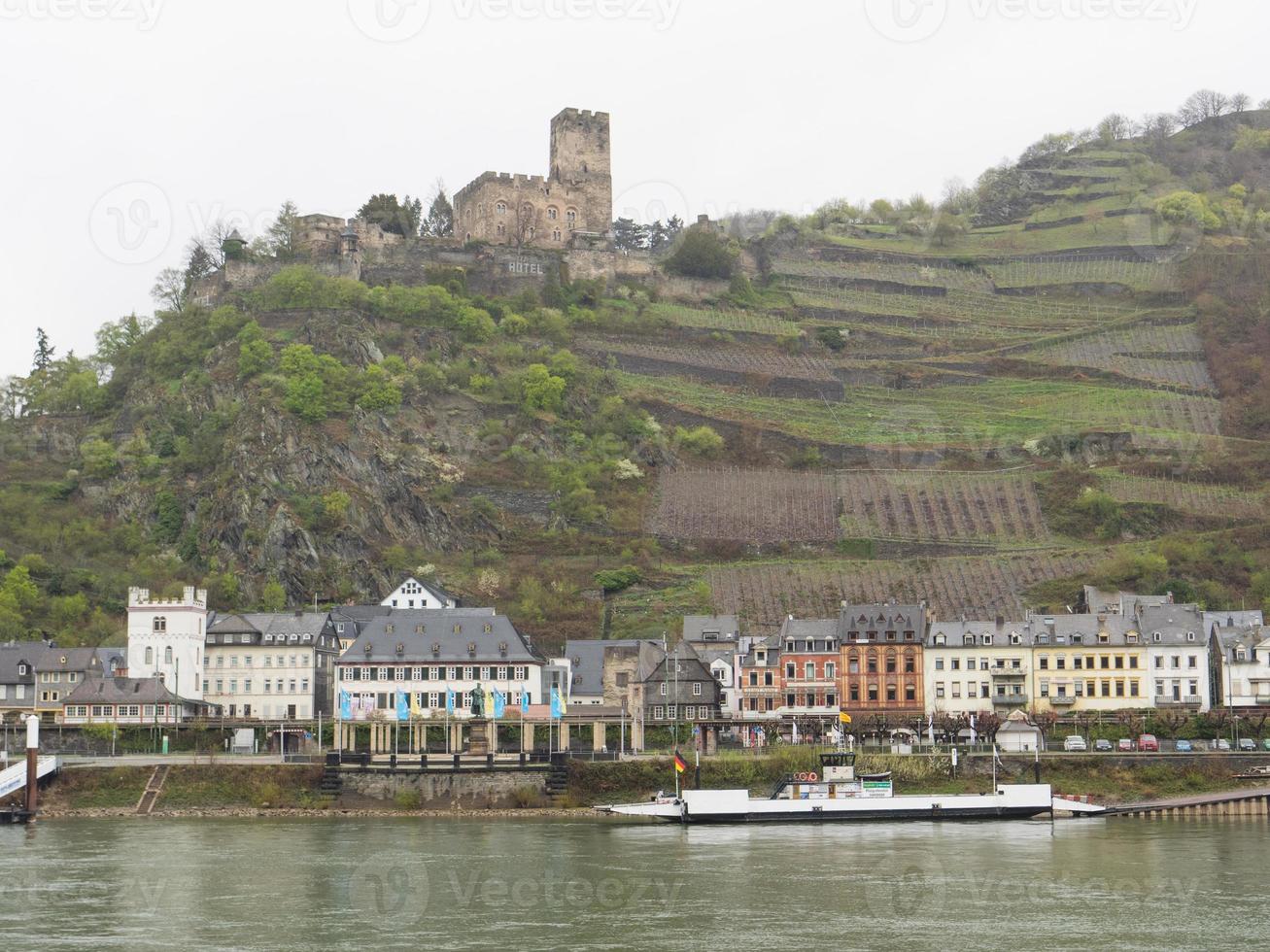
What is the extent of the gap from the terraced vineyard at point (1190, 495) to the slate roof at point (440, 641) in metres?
56.9

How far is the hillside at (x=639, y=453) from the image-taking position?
405 ft

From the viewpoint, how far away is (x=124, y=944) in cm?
4653

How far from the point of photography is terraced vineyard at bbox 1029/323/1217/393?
166 metres

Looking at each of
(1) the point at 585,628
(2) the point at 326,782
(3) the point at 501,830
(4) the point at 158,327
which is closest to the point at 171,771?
(2) the point at 326,782

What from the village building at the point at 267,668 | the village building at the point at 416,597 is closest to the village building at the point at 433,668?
the village building at the point at 267,668

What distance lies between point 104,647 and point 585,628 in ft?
91.7

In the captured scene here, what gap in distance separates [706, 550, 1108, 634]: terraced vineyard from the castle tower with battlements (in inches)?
2280

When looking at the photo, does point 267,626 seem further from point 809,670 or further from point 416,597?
point 809,670

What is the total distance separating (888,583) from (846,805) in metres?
46.9

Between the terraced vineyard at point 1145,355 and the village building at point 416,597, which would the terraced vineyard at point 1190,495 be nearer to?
the terraced vineyard at point 1145,355

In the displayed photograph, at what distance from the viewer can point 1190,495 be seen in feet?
456

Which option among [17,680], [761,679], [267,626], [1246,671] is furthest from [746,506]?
[17,680]

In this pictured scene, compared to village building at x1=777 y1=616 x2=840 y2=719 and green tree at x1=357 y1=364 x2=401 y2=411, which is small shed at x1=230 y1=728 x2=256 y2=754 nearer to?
village building at x1=777 y1=616 x2=840 y2=719

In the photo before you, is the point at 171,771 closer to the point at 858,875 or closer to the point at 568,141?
the point at 858,875
